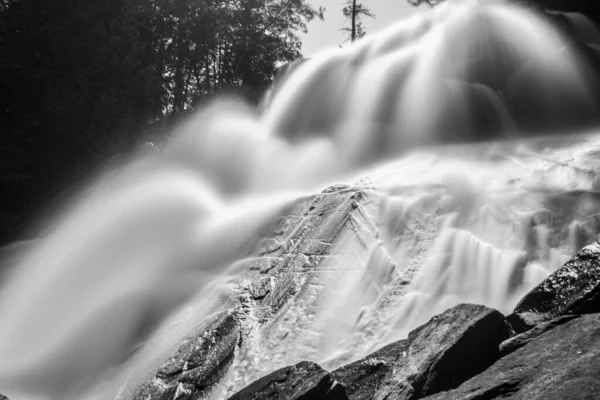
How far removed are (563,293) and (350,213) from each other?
383 cm

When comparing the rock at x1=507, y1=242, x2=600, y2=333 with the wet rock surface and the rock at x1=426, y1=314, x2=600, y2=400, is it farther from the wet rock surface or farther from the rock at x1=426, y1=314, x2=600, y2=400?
the rock at x1=426, y1=314, x2=600, y2=400

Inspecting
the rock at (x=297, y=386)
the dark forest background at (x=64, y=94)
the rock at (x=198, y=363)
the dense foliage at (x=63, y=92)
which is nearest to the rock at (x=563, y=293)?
the rock at (x=297, y=386)

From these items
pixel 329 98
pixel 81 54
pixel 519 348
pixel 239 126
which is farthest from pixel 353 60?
pixel 519 348

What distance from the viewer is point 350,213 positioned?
340 inches

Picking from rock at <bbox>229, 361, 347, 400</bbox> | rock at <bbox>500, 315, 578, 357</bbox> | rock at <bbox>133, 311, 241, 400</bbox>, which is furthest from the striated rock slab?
rock at <bbox>500, 315, 578, 357</bbox>

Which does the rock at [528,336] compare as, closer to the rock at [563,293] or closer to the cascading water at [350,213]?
the rock at [563,293]

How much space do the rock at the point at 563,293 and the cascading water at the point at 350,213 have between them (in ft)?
3.31

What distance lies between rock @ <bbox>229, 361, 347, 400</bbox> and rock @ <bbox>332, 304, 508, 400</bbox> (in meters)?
0.37

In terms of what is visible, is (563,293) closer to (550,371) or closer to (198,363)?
(550,371)

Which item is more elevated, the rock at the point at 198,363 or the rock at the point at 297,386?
the rock at the point at 297,386

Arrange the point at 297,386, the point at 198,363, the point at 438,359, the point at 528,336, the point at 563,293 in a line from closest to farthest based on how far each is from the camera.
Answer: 1. the point at 528,336
2. the point at 438,359
3. the point at 297,386
4. the point at 563,293
5. the point at 198,363

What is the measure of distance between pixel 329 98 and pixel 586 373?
39.4 feet

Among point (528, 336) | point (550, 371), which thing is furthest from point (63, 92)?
point (550, 371)

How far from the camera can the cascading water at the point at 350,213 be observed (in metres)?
6.81
